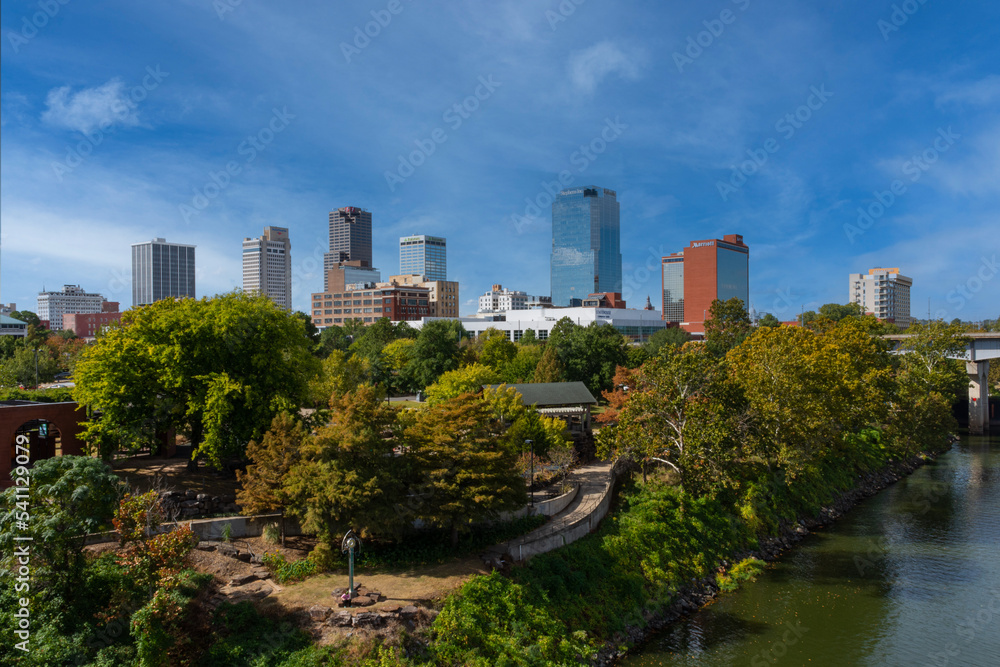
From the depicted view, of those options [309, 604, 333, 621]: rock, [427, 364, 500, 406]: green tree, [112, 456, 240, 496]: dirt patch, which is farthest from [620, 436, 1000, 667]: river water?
[427, 364, 500, 406]: green tree

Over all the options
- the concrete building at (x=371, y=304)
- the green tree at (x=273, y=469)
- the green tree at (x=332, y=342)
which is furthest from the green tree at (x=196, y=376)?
the concrete building at (x=371, y=304)

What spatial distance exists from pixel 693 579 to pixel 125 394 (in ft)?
96.1

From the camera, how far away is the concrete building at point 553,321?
148250 mm

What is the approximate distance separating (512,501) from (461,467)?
2.89m

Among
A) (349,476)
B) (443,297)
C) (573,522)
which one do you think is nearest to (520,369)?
(573,522)

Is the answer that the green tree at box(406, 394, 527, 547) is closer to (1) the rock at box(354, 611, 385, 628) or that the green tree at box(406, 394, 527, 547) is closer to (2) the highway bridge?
(1) the rock at box(354, 611, 385, 628)

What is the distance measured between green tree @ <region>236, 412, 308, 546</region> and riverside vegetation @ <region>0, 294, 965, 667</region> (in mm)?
94

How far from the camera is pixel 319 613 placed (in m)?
20.2

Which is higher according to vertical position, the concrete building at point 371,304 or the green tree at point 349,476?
the concrete building at point 371,304

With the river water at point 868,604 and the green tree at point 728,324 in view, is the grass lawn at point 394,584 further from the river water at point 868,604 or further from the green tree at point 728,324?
the green tree at point 728,324

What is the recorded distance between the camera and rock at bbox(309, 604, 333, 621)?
2012cm

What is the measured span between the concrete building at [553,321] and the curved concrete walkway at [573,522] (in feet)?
343

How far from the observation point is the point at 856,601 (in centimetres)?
2750

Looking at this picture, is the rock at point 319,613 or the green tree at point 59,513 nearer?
the green tree at point 59,513
